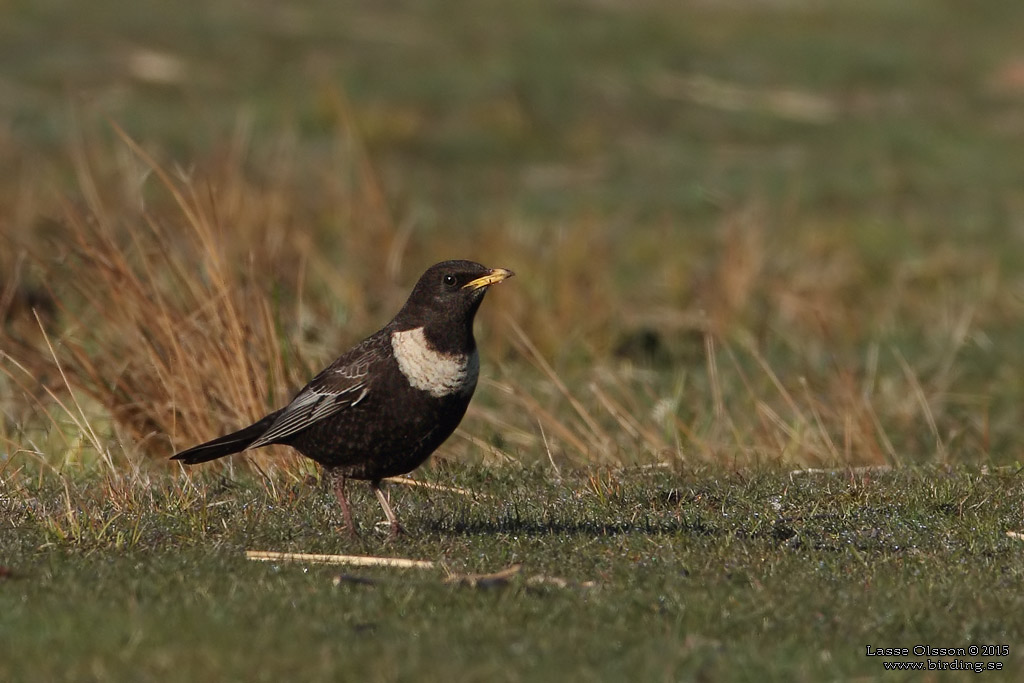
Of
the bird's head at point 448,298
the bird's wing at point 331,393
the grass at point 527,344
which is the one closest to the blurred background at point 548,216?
the grass at point 527,344

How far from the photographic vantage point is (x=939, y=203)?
19.9 meters

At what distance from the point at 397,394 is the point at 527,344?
7.50 feet

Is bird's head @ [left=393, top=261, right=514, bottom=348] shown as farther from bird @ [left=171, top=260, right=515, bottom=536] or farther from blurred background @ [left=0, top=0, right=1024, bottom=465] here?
blurred background @ [left=0, top=0, right=1024, bottom=465]

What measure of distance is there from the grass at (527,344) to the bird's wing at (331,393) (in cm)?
36

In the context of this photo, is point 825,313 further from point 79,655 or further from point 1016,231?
point 79,655

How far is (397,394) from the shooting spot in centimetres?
675

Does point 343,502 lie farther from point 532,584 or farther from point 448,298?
point 532,584

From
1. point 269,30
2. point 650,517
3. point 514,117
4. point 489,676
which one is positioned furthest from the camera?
point 269,30

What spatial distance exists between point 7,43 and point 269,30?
442 cm

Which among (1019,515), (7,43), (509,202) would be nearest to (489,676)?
(1019,515)

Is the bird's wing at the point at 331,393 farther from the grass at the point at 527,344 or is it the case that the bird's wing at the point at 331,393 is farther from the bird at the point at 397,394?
the grass at the point at 527,344

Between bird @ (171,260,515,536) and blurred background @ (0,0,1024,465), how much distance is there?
3.65 feet

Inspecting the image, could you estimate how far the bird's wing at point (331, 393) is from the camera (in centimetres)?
688

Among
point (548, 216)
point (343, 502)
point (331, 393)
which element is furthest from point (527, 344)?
point (548, 216)
